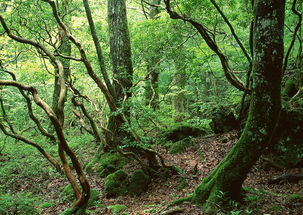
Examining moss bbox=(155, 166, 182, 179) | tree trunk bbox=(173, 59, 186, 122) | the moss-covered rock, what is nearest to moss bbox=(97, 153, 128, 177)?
moss bbox=(155, 166, 182, 179)

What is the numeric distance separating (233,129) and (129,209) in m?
5.30

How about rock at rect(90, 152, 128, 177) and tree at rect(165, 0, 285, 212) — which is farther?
rock at rect(90, 152, 128, 177)

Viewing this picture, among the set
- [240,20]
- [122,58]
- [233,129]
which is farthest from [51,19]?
[233,129]

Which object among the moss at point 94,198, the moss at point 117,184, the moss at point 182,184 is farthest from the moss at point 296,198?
the moss at point 94,198

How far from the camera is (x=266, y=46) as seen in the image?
3955 millimetres

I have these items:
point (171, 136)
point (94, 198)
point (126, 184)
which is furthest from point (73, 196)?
point (171, 136)

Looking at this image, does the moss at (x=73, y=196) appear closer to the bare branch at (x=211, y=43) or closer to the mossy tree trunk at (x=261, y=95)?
the mossy tree trunk at (x=261, y=95)

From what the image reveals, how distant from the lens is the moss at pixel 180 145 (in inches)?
383

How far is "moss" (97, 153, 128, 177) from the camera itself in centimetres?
869

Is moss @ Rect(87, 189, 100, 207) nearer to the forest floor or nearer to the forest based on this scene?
the forest

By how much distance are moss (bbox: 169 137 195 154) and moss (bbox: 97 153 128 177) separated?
203 cm

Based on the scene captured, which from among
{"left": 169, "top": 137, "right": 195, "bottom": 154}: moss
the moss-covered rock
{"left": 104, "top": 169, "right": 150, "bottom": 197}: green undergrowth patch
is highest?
the moss-covered rock

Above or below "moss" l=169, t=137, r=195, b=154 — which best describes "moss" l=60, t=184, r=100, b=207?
below

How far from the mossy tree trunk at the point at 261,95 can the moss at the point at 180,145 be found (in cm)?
517
